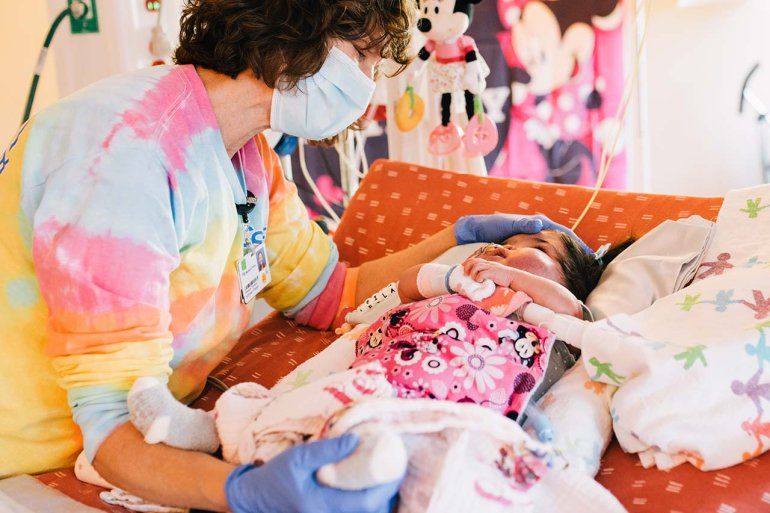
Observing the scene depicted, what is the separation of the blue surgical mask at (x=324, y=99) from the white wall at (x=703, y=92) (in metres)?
2.08

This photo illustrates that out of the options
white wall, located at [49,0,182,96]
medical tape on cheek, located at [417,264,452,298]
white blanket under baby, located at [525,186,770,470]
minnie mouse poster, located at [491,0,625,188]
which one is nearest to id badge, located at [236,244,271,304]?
medical tape on cheek, located at [417,264,452,298]

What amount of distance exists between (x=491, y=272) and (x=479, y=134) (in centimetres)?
103

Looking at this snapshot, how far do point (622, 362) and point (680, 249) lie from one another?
1.57 feet

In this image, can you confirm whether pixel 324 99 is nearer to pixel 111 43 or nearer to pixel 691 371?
pixel 691 371

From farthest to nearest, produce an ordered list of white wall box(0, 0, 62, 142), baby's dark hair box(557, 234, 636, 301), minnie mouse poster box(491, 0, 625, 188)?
white wall box(0, 0, 62, 142)
minnie mouse poster box(491, 0, 625, 188)
baby's dark hair box(557, 234, 636, 301)

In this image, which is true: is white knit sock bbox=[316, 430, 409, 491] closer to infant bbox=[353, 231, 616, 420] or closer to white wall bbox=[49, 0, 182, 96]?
infant bbox=[353, 231, 616, 420]

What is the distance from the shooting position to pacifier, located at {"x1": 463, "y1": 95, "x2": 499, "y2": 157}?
256cm

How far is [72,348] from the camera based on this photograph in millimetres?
1271

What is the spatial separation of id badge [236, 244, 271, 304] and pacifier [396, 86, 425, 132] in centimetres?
107

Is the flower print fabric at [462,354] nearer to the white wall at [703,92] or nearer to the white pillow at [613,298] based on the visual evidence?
the white pillow at [613,298]

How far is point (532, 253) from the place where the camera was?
1.71m

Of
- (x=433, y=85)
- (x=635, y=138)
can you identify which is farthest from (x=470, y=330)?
(x=635, y=138)

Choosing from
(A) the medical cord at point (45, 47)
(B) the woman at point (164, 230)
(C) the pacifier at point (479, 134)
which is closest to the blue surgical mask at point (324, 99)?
(B) the woman at point (164, 230)

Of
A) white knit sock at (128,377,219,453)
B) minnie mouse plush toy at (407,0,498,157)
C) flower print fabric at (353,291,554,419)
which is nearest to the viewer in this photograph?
white knit sock at (128,377,219,453)
